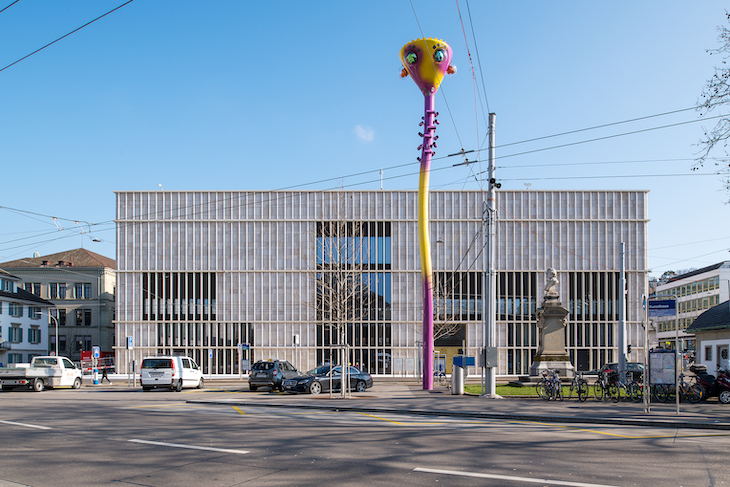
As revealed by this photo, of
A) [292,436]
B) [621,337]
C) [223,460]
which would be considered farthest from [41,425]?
[621,337]

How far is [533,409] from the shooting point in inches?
765

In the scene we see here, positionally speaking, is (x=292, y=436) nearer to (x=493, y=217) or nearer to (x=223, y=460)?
(x=223, y=460)

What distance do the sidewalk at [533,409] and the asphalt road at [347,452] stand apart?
3.24ft

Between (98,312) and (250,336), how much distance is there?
31.1m

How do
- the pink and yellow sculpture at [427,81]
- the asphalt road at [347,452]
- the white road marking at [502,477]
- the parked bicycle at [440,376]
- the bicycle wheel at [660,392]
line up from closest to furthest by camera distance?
the white road marking at [502,477], the asphalt road at [347,452], the bicycle wheel at [660,392], the pink and yellow sculpture at [427,81], the parked bicycle at [440,376]

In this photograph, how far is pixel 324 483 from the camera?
8.31 m

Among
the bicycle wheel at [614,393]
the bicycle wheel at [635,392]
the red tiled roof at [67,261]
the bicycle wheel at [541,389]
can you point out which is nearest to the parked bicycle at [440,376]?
the bicycle wheel at [541,389]

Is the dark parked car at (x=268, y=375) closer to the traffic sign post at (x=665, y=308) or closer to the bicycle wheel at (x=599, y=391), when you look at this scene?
the bicycle wheel at (x=599, y=391)

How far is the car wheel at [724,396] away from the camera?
22.4m

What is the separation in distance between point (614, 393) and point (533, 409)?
558 cm

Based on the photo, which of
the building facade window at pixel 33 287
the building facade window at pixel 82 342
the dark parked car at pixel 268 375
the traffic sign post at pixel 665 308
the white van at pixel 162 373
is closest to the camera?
the traffic sign post at pixel 665 308

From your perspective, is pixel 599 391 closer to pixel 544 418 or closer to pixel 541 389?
pixel 541 389

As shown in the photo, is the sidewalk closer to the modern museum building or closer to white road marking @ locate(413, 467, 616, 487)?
white road marking @ locate(413, 467, 616, 487)

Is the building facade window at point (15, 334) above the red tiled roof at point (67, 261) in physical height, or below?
below
